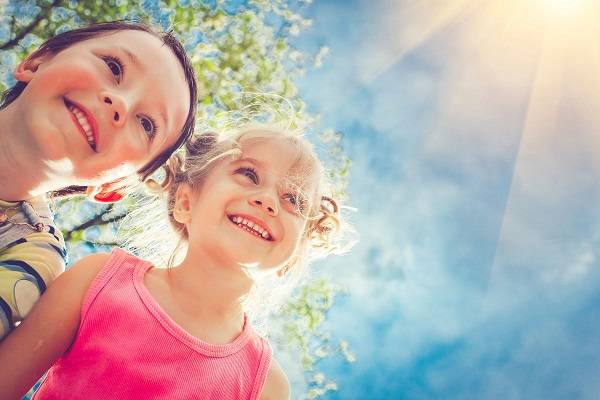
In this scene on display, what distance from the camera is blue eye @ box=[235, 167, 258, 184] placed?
9.35ft

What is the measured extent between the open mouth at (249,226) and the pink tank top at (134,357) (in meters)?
0.62

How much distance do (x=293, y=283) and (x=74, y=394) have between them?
191cm

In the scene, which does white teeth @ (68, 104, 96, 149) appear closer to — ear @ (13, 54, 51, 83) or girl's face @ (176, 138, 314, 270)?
ear @ (13, 54, 51, 83)

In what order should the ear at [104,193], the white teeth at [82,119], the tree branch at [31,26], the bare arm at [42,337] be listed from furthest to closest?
the tree branch at [31,26] → the ear at [104,193] → the white teeth at [82,119] → the bare arm at [42,337]

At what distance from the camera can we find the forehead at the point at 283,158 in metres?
2.92

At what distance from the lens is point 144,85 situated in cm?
231

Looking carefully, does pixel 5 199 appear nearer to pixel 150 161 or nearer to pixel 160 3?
pixel 150 161

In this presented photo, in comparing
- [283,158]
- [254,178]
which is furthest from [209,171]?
[283,158]

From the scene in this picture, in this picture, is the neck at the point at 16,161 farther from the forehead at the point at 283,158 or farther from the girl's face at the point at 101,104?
the forehead at the point at 283,158

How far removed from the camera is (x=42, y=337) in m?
2.04

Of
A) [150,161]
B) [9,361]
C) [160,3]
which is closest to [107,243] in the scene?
[160,3]

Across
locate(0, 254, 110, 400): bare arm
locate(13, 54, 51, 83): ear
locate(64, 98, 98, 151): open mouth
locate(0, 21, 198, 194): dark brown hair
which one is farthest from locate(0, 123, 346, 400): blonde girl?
locate(13, 54, 51, 83): ear

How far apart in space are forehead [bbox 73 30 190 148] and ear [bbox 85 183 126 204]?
→ 1.81 feet

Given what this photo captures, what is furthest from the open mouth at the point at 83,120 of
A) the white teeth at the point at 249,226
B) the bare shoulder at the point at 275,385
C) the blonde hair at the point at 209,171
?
the bare shoulder at the point at 275,385
